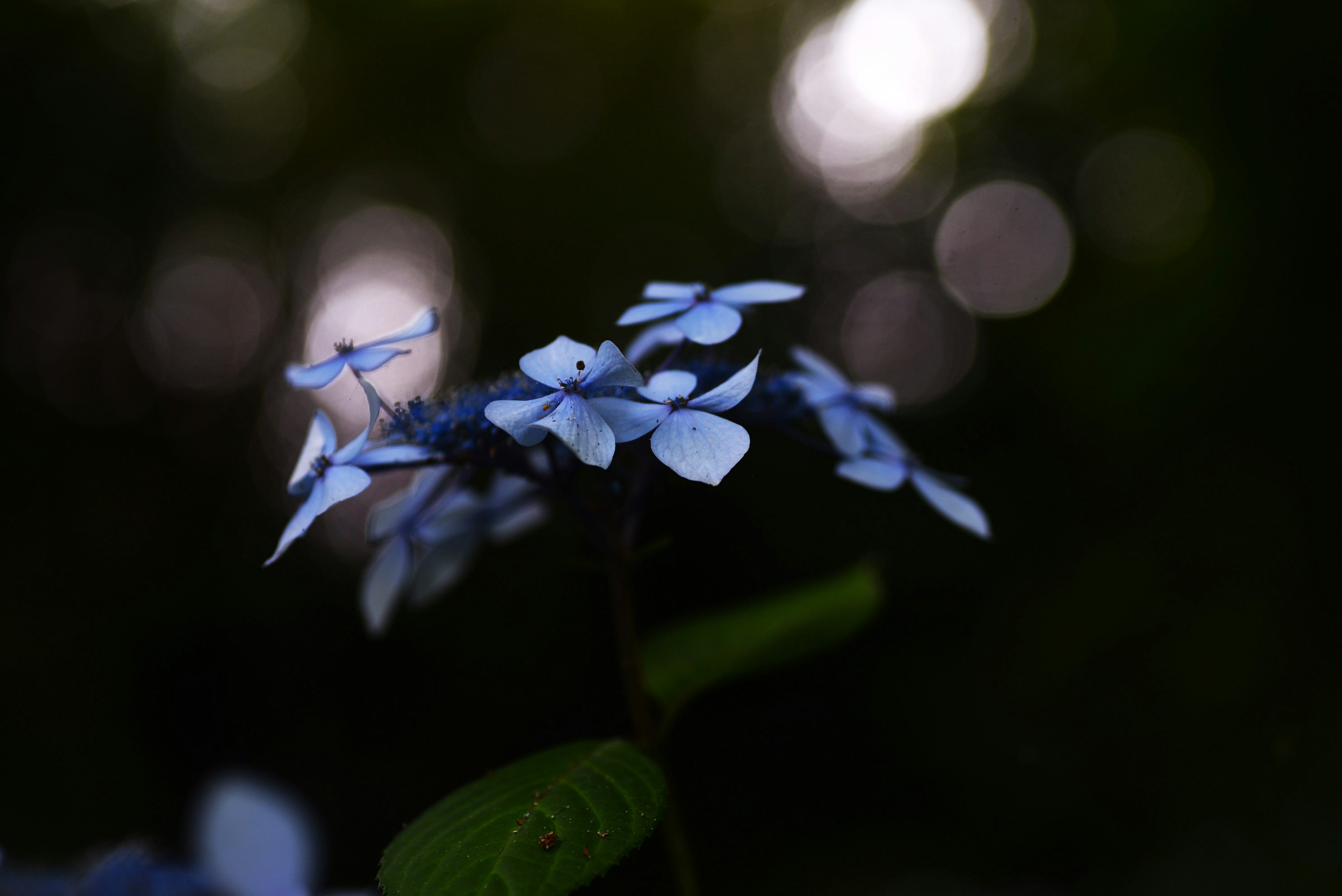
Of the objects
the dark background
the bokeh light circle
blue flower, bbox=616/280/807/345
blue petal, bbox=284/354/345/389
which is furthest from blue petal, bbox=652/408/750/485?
the bokeh light circle

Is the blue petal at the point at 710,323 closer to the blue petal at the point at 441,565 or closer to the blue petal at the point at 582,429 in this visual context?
the blue petal at the point at 582,429

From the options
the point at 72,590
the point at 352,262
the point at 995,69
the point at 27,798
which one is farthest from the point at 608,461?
the point at 352,262

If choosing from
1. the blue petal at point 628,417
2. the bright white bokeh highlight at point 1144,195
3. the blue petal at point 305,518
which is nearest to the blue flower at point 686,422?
the blue petal at point 628,417

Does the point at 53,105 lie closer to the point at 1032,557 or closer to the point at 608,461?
the point at 608,461

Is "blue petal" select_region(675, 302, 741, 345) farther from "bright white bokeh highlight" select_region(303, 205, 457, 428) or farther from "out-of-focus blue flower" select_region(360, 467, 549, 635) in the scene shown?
"bright white bokeh highlight" select_region(303, 205, 457, 428)

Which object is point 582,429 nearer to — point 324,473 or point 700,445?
point 700,445

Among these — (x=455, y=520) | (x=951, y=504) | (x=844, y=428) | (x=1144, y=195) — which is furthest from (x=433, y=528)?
(x=1144, y=195)
